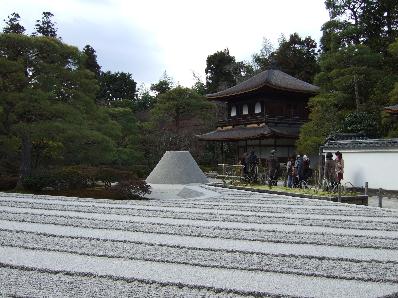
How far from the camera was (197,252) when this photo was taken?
6.72m

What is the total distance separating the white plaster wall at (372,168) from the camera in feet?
57.0

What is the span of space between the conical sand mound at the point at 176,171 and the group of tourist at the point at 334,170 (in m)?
7.01

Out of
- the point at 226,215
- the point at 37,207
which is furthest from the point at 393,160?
the point at 37,207

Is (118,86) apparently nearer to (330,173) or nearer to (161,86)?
(161,86)

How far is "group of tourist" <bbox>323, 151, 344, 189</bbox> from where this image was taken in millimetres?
15979

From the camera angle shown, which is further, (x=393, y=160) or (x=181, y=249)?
(x=393, y=160)

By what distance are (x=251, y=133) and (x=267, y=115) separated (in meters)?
1.85

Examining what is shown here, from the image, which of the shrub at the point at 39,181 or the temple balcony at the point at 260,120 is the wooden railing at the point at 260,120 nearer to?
the temple balcony at the point at 260,120

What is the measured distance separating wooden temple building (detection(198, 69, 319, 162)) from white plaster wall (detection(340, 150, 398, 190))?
8.75 m

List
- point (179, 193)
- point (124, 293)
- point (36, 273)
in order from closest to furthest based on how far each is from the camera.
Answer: point (124, 293) < point (36, 273) < point (179, 193)

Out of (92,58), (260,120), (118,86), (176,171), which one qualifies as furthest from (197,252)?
(118,86)

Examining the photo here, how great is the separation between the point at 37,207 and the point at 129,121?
20526 mm

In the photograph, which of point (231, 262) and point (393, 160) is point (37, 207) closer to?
point (231, 262)

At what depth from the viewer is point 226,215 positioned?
35.3 ft
